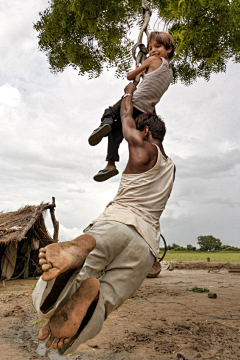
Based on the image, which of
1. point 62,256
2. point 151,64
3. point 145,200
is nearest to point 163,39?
point 151,64

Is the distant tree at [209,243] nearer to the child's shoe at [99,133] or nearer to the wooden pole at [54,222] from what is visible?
the wooden pole at [54,222]

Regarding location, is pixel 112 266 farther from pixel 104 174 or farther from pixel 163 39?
pixel 163 39

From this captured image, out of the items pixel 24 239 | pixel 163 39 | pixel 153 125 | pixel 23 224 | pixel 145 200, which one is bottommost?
pixel 24 239

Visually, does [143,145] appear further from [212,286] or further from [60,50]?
[212,286]

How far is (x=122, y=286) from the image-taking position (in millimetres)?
2361

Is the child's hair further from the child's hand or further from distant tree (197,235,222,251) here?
distant tree (197,235,222,251)

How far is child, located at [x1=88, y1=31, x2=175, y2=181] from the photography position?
326cm

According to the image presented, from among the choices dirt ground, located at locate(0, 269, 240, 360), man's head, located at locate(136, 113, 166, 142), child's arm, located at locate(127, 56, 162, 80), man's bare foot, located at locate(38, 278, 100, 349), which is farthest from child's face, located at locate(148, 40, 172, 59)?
dirt ground, located at locate(0, 269, 240, 360)

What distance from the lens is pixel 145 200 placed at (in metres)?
2.67

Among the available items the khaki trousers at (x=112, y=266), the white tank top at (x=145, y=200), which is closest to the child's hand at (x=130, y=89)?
the white tank top at (x=145, y=200)

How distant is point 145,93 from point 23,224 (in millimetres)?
10647

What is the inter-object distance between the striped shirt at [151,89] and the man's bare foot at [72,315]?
1.90 m

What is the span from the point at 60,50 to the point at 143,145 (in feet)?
25.4

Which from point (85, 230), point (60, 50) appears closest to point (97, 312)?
point (85, 230)
